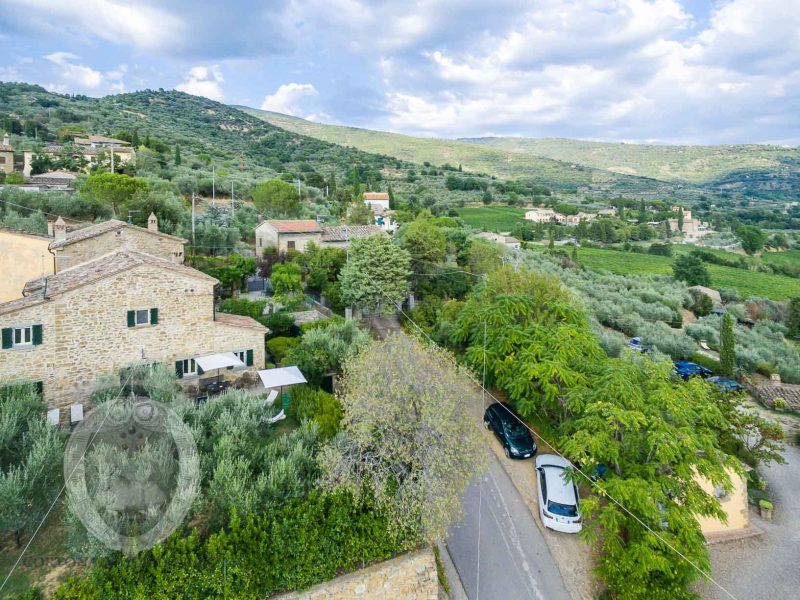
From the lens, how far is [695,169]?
170 m

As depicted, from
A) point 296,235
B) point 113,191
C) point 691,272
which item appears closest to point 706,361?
point 691,272

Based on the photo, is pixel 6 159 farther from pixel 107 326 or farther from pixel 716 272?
pixel 716 272

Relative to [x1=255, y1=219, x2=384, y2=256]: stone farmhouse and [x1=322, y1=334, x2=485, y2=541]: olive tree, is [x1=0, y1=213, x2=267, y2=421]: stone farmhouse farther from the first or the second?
[x1=255, y1=219, x2=384, y2=256]: stone farmhouse

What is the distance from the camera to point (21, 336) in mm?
13180

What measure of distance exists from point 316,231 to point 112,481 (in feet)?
84.8

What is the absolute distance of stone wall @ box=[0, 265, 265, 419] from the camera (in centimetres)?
1340

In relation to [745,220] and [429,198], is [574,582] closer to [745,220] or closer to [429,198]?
[429,198]

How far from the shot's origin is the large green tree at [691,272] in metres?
47.8

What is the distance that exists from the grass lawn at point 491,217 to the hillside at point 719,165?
9954cm

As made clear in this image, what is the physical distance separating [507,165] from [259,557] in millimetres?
151649

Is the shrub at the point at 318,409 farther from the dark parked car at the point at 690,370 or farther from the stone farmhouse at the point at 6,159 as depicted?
the stone farmhouse at the point at 6,159

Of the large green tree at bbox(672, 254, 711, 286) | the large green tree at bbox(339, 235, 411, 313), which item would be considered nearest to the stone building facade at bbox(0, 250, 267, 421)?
the large green tree at bbox(339, 235, 411, 313)

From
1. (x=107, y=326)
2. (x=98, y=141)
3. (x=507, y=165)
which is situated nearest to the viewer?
(x=107, y=326)

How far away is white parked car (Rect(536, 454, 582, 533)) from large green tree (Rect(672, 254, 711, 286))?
45024 millimetres
